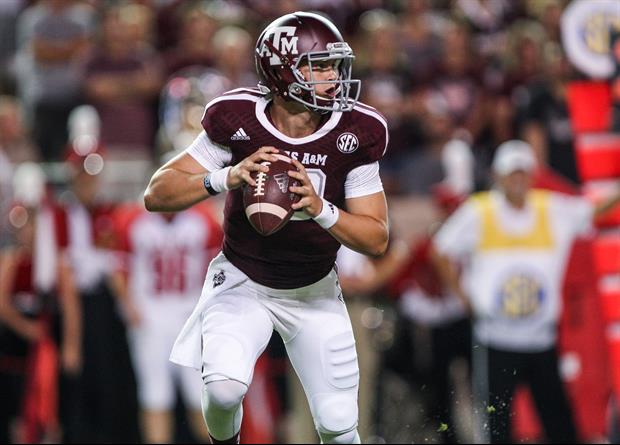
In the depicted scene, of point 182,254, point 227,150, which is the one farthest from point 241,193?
point 182,254

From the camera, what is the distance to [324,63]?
15.2 ft

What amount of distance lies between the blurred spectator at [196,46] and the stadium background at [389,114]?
1 cm

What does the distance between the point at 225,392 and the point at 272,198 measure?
0.70m

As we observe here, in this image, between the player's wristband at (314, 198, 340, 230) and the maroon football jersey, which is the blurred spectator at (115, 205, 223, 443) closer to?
the maroon football jersey

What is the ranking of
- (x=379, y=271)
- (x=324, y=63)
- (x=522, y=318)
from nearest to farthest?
(x=324, y=63)
(x=522, y=318)
(x=379, y=271)

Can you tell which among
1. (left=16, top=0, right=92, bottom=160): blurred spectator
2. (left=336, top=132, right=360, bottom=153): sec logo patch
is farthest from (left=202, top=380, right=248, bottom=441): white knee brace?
(left=16, top=0, right=92, bottom=160): blurred spectator

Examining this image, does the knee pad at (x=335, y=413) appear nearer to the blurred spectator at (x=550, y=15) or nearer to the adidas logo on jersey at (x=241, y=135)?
the adidas logo on jersey at (x=241, y=135)

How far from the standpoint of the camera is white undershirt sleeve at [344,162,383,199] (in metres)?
4.72

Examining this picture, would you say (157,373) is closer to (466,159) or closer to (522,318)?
(522,318)

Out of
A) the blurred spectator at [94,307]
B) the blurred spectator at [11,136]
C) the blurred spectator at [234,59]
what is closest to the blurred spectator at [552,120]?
the blurred spectator at [234,59]

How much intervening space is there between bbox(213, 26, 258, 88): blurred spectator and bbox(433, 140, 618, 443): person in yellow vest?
6.30 ft

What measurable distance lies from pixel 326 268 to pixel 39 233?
3146 millimetres

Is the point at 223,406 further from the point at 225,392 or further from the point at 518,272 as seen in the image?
the point at 518,272

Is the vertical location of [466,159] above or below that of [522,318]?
above
